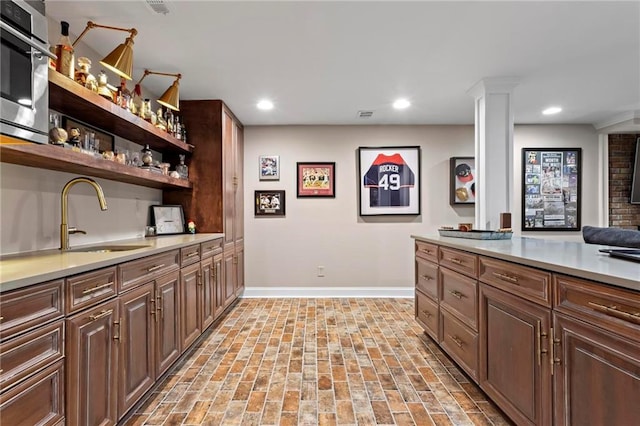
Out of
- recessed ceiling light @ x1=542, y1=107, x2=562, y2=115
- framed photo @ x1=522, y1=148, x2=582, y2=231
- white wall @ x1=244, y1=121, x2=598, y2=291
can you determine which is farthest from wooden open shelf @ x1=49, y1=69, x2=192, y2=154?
framed photo @ x1=522, y1=148, x2=582, y2=231

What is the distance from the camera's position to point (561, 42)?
92.1 inches

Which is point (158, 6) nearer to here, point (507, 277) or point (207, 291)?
point (207, 291)

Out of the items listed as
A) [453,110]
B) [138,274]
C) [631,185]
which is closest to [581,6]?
[453,110]

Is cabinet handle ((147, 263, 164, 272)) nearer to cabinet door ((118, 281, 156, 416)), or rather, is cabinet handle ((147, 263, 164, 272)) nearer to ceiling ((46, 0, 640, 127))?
cabinet door ((118, 281, 156, 416))

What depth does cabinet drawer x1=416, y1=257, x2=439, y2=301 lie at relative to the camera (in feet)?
8.45

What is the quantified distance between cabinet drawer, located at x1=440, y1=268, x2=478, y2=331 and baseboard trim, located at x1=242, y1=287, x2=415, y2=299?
1985mm

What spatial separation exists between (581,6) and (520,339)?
2067 millimetres

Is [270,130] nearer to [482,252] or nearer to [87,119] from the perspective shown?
[87,119]

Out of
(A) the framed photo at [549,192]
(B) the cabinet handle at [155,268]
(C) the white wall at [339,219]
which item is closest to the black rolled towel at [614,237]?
(C) the white wall at [339,219]

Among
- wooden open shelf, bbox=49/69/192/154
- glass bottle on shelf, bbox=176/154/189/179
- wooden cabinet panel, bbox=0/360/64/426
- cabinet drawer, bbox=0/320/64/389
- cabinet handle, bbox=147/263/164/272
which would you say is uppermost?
wooden open shelf, bbox=49/69/192/154

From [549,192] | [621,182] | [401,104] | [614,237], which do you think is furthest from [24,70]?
[621,182]

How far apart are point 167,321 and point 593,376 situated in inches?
90.1

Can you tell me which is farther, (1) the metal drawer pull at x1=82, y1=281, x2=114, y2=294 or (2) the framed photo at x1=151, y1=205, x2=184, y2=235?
(2) the framed photo at x1=151, y1=205, x2=184, y2=235

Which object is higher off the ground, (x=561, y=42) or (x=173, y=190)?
(x=561, y=42)
